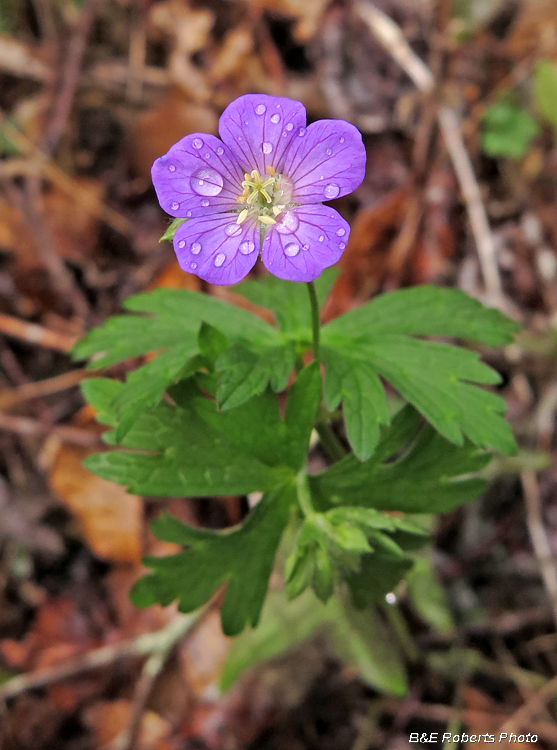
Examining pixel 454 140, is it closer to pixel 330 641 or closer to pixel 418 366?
pixel 418 366

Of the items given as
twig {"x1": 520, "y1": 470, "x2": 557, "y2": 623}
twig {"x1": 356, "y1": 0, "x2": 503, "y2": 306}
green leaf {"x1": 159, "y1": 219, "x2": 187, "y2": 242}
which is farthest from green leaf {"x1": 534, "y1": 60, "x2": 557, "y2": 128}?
green leaf {"x1": 159, "y1": 219, "x2": 187, "y2": 242}

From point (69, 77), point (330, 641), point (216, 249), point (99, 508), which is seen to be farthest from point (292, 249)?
point (69, 77)

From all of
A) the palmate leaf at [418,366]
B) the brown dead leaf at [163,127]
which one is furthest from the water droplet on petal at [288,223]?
the brown dead leaf at [163,127]

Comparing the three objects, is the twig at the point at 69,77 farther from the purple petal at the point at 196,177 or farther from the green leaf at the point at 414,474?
the green leaf at the point at 414,474

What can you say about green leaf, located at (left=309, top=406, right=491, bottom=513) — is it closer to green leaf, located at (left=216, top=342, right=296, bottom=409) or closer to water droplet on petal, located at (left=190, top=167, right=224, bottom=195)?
green leaf, located at (left=216, top=342, right=296, bottom=409)

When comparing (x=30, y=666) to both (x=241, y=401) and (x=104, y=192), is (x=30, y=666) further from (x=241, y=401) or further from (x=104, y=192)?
(x=104, y=192)

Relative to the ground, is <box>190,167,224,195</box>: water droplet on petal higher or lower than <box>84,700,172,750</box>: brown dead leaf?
higher

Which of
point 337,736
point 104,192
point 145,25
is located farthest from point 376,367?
point 145,25
